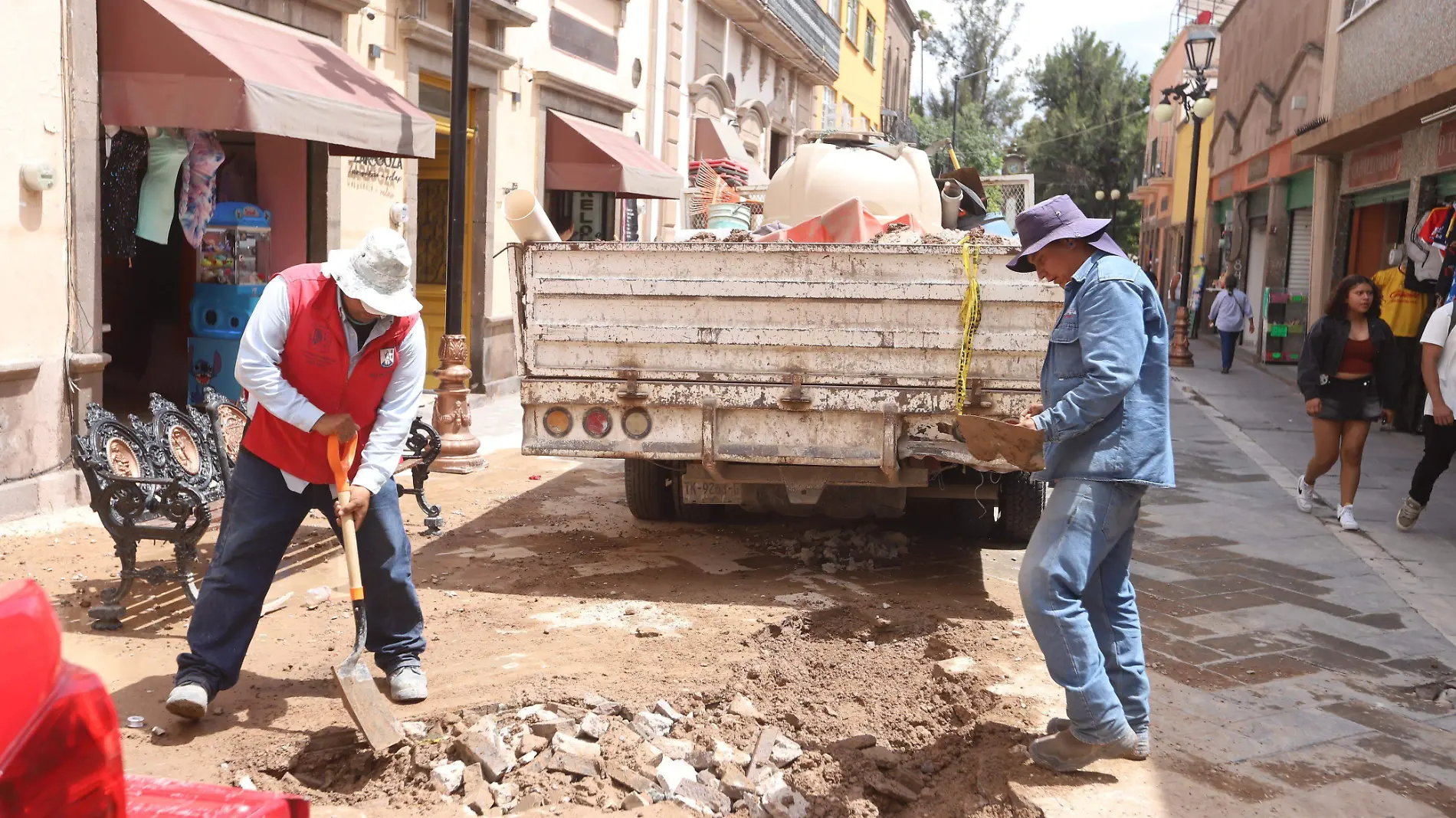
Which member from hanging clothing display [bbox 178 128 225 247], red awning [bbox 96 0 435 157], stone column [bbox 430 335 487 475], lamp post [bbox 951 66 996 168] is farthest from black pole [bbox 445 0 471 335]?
lamp post [bbox 951 66 996 168]

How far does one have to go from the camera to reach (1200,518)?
26.2 feet

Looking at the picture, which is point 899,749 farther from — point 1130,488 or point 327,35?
point 327,35

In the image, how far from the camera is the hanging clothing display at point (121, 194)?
7.50 metres

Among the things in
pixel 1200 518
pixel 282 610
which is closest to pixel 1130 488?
pixel 282 610

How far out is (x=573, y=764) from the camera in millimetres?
3592

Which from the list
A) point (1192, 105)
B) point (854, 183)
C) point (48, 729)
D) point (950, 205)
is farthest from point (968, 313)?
point (1192, 105)

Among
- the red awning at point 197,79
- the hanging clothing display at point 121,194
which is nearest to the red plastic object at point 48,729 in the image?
the red awning at point 197,79

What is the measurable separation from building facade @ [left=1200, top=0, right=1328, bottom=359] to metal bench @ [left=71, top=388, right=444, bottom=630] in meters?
16.9

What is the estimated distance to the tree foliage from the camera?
162 feet

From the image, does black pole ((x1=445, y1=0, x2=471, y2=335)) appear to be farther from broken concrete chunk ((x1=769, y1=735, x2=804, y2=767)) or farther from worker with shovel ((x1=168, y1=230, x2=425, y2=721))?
broken concrete chunk ((x1=769, y1=735, x2=804, y2=767))

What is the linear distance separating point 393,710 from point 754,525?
3.40 metres

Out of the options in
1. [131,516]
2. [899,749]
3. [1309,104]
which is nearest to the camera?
[899,749]

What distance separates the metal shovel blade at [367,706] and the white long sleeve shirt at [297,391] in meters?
0.60

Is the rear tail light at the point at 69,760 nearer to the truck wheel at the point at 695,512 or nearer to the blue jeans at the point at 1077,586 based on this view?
the blue jeans at the point at 1077,586
